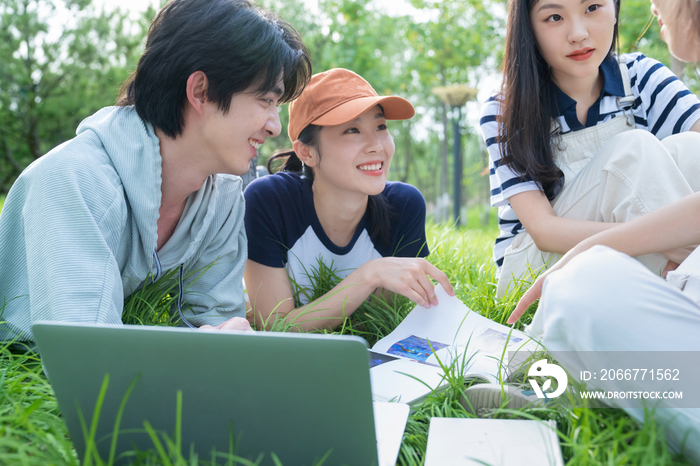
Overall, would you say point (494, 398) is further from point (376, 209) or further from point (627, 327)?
point (376, 209)

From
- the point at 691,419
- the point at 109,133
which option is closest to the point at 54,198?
the point at 109,133

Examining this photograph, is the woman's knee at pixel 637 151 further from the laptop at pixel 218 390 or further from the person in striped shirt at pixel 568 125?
the laptop at pixel 218 390

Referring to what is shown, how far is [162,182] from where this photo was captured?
5.80ft

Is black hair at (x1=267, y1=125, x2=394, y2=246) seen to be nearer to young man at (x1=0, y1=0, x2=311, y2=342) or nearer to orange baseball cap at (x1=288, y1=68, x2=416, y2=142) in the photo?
orange baseball cap at (x1=288, y1=68, x2=416, y2=142)

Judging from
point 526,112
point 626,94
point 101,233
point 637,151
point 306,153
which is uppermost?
point 626,94

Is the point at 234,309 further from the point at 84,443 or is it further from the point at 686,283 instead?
the point at 686,283

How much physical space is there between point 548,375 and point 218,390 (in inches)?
32.7

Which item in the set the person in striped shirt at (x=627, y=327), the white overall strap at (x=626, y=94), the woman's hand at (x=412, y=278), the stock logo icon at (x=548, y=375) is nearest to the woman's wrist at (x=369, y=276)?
the woman's hand at (x=412, y=278)

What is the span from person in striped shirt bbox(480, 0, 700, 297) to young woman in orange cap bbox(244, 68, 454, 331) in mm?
413

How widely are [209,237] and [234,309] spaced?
285 millimetres

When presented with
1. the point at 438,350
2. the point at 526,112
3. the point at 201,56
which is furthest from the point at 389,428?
the point at 526,112

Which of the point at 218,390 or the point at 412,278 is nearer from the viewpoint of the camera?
the point at 218,390

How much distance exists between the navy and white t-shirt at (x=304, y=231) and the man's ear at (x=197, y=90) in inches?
21.1

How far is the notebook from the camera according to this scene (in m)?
1.04
